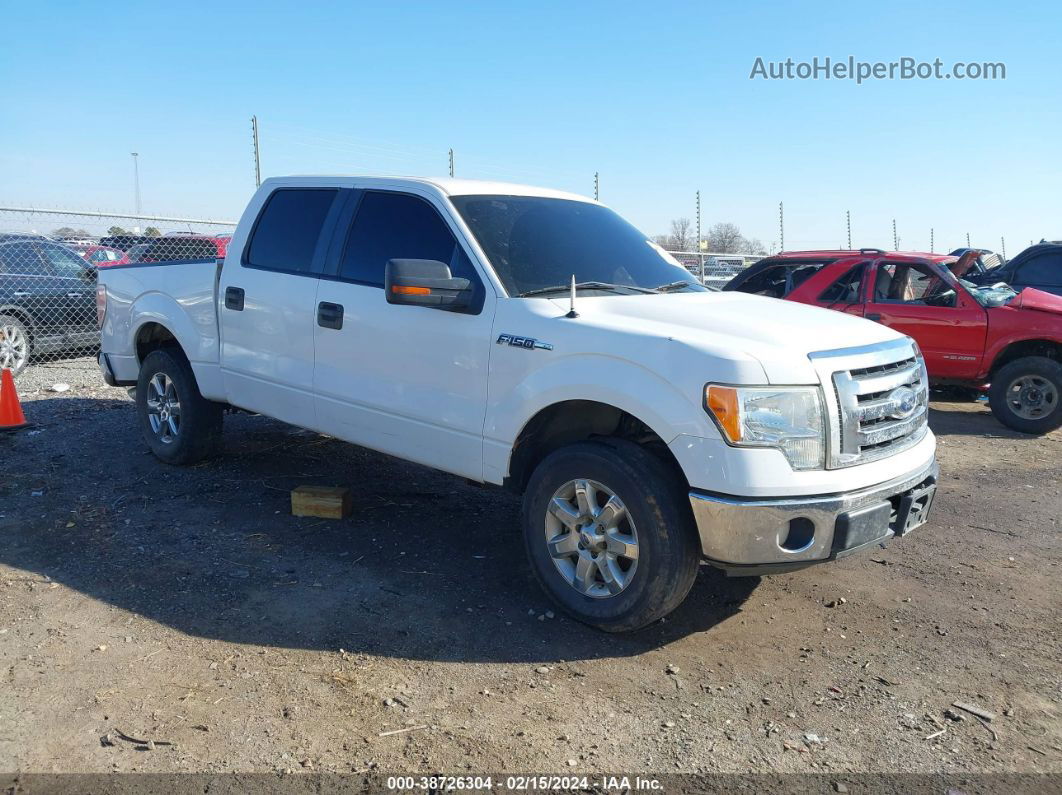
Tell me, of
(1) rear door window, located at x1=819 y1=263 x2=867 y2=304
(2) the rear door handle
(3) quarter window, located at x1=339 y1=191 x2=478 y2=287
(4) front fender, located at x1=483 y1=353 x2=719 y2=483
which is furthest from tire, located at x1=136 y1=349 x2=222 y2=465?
(1) rear door window, located at x1=819 y1=263 x2=867 y2=304

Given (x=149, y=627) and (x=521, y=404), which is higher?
(x=521, y=404)

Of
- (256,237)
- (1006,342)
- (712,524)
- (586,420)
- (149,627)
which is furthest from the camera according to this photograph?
(1006,342)

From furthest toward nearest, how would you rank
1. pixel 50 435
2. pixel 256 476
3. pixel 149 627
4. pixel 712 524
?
pixel 50 435, pixel 256 476, pixel 149 627, pixel 712 524

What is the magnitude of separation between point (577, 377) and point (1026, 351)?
695 cm

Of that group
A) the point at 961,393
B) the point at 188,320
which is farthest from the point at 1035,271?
the point at 188,320

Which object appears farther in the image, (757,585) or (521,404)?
(757,585)

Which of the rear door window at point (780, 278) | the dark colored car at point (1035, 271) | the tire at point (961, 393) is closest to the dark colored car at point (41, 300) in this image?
the rear door window at point (780, 278)

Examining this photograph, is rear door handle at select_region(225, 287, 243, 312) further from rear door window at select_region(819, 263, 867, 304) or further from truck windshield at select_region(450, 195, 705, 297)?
rear door window at select_region(819, 263, 867, 304)

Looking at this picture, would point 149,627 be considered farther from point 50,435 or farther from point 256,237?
point 50,435

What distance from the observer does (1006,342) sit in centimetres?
865

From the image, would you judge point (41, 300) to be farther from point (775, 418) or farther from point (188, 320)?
point (775, 418)

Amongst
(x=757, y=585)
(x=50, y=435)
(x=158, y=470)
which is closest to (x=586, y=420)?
(x=757, y=585)

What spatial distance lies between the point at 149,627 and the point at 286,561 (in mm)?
917

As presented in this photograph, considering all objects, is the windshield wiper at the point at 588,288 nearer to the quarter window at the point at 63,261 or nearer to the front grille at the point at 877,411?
the front grille at the point at 877,411
